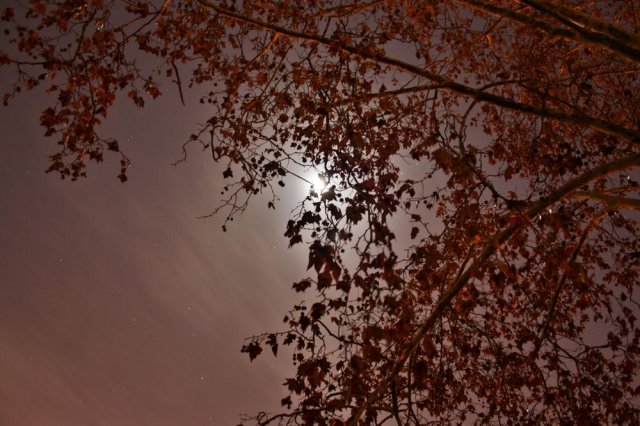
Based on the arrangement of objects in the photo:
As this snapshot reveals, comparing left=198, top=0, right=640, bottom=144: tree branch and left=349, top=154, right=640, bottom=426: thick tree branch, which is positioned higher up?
left=198, top=0, right=640, bottom=144: tree branch

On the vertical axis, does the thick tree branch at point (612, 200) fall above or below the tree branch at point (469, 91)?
below

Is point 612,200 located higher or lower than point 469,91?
lower

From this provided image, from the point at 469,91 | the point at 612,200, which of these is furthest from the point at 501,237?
the point at 469,91

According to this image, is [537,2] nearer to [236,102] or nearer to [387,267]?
[387,267]

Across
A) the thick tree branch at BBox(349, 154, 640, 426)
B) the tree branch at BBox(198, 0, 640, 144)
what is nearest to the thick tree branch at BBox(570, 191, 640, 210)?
the thick tree branch at BBox(349, 154, 640, 426)

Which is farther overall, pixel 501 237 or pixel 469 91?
pixel 469 91

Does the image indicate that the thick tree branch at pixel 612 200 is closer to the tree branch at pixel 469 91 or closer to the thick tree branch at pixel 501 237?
the thick tree branch at pixel 501 237

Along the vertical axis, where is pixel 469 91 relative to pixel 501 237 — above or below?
above

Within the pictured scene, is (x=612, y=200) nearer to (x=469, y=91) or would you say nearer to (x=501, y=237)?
(x=501, y=237)

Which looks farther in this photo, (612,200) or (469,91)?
(469,91)

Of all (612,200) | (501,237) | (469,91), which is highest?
(469,91)

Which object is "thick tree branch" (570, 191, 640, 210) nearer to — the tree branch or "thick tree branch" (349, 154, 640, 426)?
"thick tree branch" (349, 154, 640, 426)

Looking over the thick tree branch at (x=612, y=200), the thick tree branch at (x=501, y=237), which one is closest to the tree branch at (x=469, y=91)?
the thick tree branch at (x=501, y=237)

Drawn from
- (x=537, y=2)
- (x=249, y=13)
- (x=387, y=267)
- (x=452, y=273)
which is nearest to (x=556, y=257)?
(x=452, y=273)
